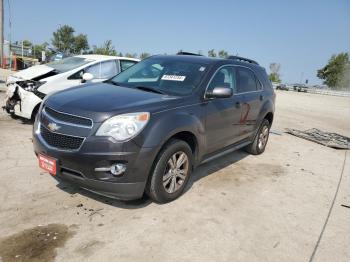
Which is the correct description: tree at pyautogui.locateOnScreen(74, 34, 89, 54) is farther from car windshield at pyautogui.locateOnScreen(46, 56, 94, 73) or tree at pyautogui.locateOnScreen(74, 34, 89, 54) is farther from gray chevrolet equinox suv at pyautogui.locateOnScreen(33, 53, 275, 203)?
gray chevrolet equinox suv at pyautogui.locateOnScreen(33, 53, 275, 203)

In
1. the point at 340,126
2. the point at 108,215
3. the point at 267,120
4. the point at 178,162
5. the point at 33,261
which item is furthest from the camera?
the point at 340,126

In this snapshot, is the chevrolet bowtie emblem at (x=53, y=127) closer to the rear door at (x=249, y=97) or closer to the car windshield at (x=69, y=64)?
the rear door at (x=249, y=97)

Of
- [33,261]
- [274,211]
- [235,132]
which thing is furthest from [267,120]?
[33,261]

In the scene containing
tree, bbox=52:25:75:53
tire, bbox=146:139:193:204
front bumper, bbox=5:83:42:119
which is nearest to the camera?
tire, bbox=146:139:193:204

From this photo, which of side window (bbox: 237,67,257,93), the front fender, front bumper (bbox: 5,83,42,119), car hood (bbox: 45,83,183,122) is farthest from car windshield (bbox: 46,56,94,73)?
the front fender

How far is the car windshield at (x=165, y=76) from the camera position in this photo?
4414 millimetres

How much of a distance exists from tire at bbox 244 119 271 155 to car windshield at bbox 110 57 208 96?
7.69ft

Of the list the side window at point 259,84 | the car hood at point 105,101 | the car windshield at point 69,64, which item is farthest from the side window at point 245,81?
the car windshield at point 69,64

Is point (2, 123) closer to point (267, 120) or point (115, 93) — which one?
point (115, 93)

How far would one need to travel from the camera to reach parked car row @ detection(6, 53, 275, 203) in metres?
3.41

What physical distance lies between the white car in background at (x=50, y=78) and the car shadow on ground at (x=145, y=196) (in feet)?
9.16

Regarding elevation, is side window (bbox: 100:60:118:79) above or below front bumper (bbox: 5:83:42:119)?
above

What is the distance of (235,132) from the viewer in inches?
209

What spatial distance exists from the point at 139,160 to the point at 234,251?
129 cm
